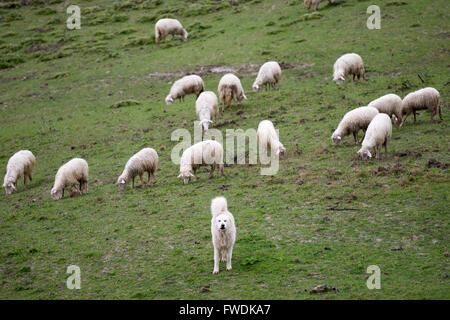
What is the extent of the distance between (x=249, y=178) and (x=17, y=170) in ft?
33.8

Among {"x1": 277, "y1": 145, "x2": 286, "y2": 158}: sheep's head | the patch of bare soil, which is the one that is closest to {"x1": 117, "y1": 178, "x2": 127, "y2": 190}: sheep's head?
{"x1": 277, "y1": 145, "x2": 286, "y2": 158}: sheep's head

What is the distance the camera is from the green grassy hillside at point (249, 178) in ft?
31.0

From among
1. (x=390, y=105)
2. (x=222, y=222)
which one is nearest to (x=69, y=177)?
(x=222, y=222)

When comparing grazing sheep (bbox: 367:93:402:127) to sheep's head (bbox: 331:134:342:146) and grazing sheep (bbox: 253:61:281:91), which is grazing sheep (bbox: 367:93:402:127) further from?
grazing sheep (bbox: 253:61:281:91)

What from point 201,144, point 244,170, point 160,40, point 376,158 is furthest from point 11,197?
point 160,40

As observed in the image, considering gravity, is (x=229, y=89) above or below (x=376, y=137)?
above

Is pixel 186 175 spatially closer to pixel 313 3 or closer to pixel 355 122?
pixel 355 122

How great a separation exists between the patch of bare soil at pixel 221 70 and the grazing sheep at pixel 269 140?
11855mm

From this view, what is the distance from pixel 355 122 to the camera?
56.0 feet

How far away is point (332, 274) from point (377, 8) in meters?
31.0

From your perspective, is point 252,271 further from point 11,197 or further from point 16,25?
point 16,25

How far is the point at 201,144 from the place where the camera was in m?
16.3

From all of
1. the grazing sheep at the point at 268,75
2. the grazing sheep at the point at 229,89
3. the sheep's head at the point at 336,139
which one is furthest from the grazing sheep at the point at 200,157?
the grazing sheep at the point at 268,75

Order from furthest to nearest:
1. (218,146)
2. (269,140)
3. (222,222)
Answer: (269,140) → (218,146) → (222,222)
